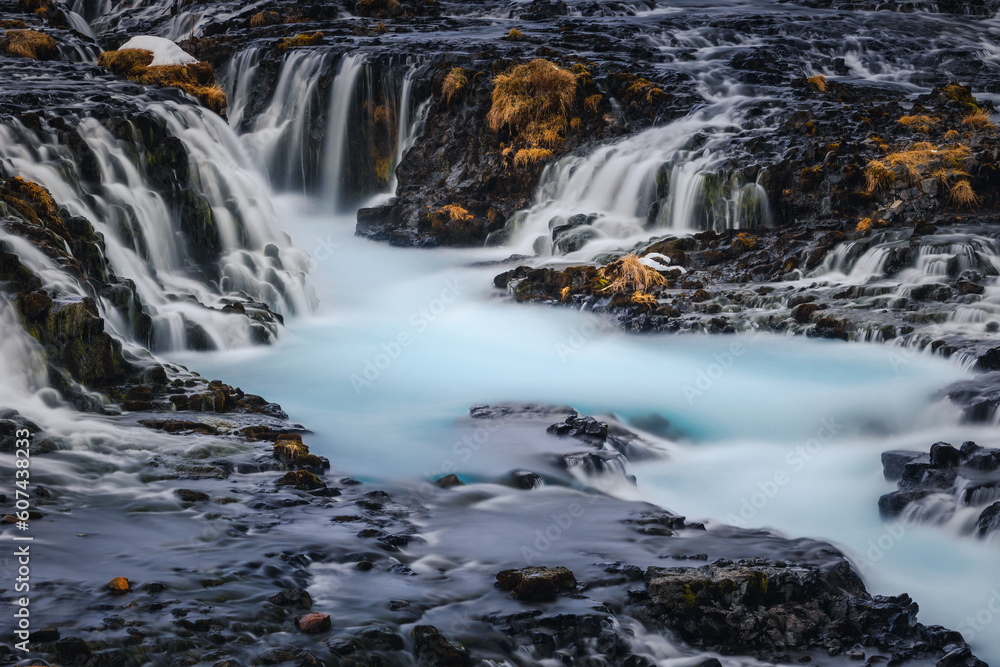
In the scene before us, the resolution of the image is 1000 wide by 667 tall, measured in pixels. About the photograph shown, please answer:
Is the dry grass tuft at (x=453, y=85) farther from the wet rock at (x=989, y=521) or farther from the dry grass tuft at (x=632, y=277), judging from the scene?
the wet rock at (x=989, y=521)

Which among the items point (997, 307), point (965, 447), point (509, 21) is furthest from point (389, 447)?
point (509, 21)

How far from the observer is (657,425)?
10.1 metres

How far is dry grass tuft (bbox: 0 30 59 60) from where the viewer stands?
56.9ft

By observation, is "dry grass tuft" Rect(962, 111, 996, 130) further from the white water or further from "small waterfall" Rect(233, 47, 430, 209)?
"small waterfall" Rect(233, 47, 430, 209)

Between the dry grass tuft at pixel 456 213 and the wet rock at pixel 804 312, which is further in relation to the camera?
the dry grass tuft at pixel 456 213

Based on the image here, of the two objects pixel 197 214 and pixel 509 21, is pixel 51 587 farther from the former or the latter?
pixel 509 21

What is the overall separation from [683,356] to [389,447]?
492 cm

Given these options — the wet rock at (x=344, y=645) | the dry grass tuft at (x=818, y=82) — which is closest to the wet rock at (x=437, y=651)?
the wet rock at (x=344, y=645)

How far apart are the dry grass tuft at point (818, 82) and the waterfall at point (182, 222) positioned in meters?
12.0

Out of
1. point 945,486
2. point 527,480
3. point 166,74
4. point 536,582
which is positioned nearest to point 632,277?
point 527,480

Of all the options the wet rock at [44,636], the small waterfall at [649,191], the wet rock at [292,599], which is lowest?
the wet rock at [292,599]

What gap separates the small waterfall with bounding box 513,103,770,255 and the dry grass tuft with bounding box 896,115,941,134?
310 cm

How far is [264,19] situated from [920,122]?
57.3 feet

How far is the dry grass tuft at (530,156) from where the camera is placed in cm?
1862
